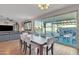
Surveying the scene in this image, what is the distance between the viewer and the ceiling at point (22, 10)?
6.57 ft

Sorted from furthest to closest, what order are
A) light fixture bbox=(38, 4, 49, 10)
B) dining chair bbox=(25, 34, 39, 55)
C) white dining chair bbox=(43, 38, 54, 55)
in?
dining chair bbox=(25, 34, 39, 55) → white dining chair bbox=(43, 38, 54, 55) → light fixture bbox=(38, 4, 49, 10)

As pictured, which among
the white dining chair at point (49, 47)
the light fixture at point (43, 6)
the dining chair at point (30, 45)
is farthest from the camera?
the dining chair at point (30, 45)

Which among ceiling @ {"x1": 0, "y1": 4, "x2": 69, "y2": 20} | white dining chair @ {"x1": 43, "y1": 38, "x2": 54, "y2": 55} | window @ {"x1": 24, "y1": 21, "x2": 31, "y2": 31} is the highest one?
ceiling @ {"x1": 0, "y1": 4, "x2": 69, "y2": 20}

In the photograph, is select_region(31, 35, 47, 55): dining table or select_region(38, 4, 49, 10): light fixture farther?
select_region(31, 35, 47, 55): dining table

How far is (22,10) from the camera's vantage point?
2.18 m

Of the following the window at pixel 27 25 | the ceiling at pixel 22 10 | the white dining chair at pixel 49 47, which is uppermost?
the ceiling at pixel 22 10

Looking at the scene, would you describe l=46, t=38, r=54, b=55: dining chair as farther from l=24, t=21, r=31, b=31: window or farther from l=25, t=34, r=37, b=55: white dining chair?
l=24, t=21, r=31, b=31: window

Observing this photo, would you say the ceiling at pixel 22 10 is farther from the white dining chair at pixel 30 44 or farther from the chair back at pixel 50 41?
the chair back at pixel 50 41

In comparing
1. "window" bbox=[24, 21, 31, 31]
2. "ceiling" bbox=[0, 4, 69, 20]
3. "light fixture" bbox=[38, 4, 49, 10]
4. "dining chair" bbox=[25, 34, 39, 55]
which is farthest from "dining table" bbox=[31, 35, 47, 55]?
"light fixture" bbox=[38, 4, 49, 10]

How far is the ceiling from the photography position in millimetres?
2001

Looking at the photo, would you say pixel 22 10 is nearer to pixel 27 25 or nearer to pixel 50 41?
pixel 27 25

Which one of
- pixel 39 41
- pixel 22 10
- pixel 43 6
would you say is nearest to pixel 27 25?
pixel 22 10

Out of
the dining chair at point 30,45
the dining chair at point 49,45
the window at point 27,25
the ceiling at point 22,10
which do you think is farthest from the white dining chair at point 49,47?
the ceiling at point 22,10
